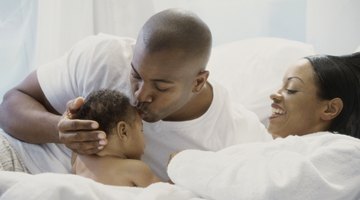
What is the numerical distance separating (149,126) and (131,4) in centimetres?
75

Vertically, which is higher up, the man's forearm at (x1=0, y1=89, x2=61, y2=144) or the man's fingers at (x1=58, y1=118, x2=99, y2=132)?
the man's fingers at (x1=58, y1=118, x2=99, y2=132)

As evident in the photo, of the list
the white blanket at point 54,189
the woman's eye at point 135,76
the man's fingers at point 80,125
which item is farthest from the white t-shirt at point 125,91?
the white blanket at point 54,189

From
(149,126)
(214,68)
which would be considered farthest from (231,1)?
(149,126)

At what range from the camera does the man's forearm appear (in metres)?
1.30

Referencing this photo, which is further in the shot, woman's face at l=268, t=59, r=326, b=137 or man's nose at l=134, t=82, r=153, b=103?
woman's face at l=268, t=59, r=326, b=137

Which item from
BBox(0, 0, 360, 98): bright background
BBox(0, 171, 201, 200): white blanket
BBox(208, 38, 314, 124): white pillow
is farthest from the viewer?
BBox(0, 0, 360, 98): bright background

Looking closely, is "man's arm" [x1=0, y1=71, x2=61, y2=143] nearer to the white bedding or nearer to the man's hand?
the man's hand

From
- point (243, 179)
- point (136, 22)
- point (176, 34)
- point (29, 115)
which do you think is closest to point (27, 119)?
point (29, 115)

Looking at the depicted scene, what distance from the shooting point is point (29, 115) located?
51.9 inches

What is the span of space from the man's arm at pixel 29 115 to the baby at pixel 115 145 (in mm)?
128

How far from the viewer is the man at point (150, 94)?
1.19 m

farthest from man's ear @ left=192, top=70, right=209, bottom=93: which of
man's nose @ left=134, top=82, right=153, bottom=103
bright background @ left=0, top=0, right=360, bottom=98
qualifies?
bright background @ left=0, top=0, right=360, bottom=98

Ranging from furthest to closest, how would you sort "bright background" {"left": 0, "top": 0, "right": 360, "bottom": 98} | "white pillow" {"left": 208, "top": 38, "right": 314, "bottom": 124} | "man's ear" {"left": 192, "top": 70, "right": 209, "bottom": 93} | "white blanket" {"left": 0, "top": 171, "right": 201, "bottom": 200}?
"bright background" {"left": 0, "top": 0, "right": 360, "bottom": 98} < "white pillow" {"left": 208, "top": 38, "right": 314, "bottom": 124} < "man's ear" {"left": 192, "top": 70, "right": 209, "bottom": 93} < "white blanket" {"left": 0, "top": 171, "right": 201, "bottom": 200}

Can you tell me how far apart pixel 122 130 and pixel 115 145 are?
0.04 meters
